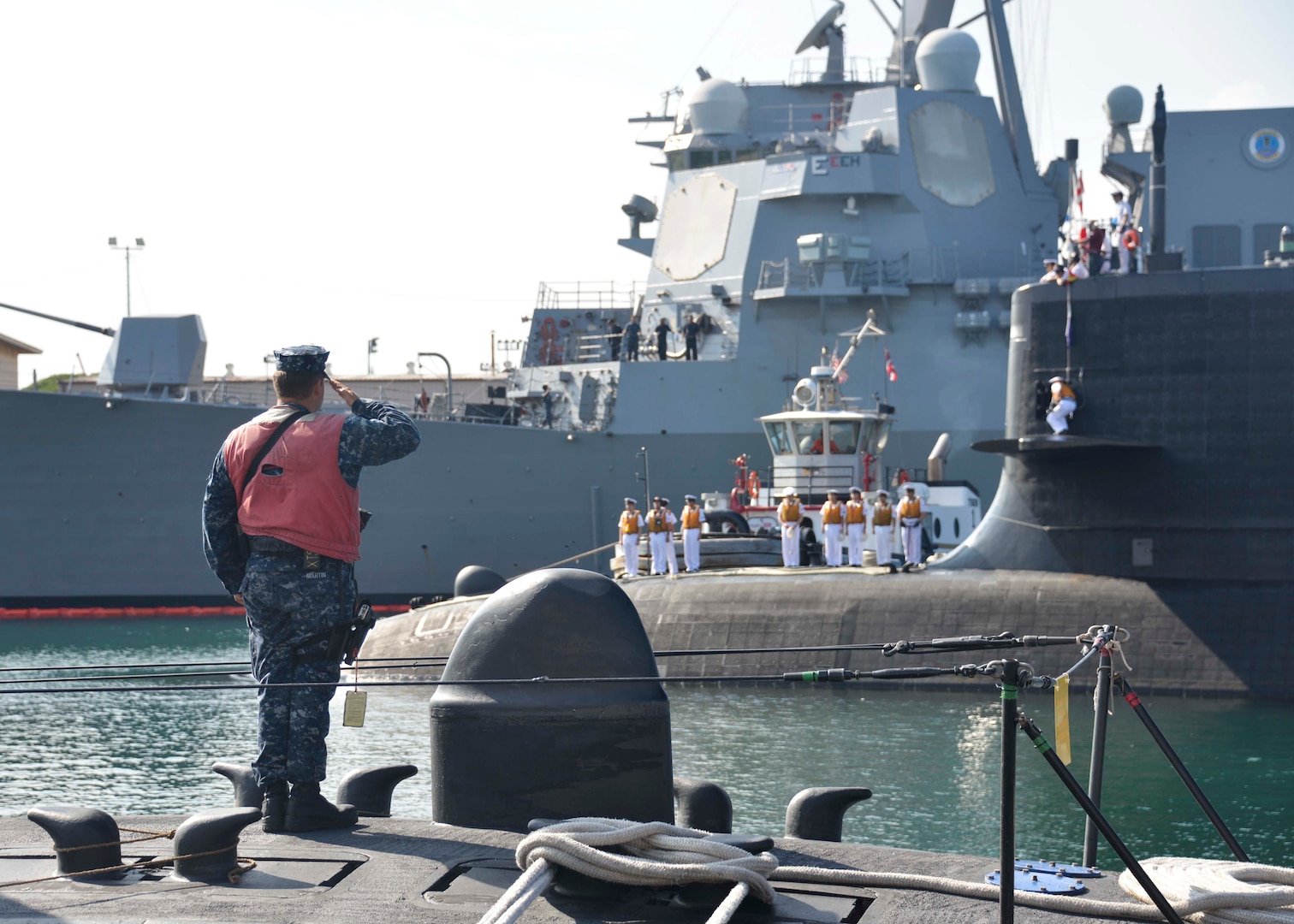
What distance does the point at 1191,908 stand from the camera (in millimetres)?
4004

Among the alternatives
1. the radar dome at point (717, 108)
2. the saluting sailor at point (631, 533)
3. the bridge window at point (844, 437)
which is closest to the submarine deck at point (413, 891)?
the saluting sailor at point (631, 533)

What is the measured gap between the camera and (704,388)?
1252 inches

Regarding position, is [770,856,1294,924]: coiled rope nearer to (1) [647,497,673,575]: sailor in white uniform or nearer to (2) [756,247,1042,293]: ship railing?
(1) [647,497,673,575]: sailor in white uniform

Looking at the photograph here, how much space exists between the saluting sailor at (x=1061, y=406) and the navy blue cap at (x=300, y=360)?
39.9ft

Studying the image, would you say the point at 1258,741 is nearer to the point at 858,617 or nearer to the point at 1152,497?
the point at 1152,497

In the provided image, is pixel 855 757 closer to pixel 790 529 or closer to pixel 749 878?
pixel 790 529

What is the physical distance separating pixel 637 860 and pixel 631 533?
19.3 m

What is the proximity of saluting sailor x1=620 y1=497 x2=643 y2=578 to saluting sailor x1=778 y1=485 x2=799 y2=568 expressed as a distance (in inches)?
95.6

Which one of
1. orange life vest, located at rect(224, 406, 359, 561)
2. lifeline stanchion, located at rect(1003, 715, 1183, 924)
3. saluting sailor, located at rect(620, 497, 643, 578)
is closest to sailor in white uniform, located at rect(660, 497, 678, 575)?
saluting sailor, located at rect(620, 497, 643, 578)

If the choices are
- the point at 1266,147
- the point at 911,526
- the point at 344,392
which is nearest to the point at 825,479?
the point at 911,526

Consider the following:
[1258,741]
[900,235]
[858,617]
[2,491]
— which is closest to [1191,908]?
[1258,741]

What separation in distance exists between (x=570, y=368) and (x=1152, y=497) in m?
19.0

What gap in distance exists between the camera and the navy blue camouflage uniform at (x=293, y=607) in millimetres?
5207

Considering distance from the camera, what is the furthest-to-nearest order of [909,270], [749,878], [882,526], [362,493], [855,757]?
1. [909,270]
2. [362,493]
3. [882,526]
4. [855,757]
5. [749,878]
